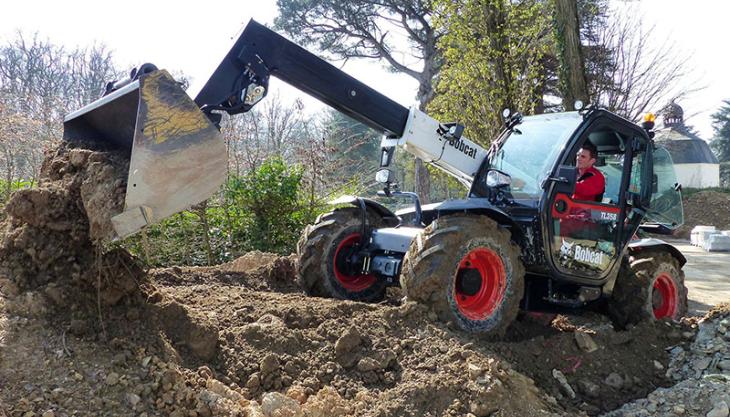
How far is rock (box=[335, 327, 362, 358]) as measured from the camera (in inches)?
152

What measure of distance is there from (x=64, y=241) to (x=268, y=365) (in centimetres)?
145

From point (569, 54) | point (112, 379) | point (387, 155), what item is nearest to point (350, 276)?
point (387, 155)

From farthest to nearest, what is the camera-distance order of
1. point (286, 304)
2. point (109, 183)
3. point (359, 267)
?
point (359, 267) → point (286, 304) → point (109, 183)

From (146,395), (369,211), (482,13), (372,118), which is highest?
(482,13)

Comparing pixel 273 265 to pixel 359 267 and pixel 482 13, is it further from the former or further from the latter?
pixel 482 13

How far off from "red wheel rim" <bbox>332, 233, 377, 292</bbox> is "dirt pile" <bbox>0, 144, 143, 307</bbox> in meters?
2.51

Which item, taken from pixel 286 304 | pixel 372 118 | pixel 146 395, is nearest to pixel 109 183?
pixel 146 395

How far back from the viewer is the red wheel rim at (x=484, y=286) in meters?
4.77

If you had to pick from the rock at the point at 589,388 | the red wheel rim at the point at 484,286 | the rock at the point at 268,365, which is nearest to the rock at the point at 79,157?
the rock at the point at 268,365

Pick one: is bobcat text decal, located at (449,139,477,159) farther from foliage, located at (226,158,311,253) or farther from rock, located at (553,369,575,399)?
foliage, located at (226,158,311,253)

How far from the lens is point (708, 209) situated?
29328mm

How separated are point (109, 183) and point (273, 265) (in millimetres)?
3310

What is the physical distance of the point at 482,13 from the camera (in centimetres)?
1117

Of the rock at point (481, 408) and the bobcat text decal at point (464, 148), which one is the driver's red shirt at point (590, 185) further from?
the rock at point (481, 408)
